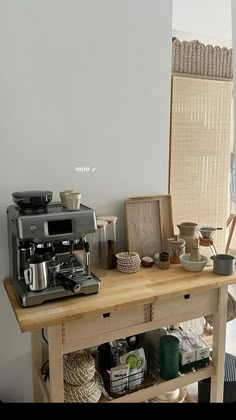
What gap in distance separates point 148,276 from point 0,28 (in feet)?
3.97

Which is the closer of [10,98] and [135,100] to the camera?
[10,98]

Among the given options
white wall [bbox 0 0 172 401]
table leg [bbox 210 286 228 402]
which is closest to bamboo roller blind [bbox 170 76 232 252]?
white wall [bbox 0 0 172 401]

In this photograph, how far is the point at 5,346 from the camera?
1.46 m

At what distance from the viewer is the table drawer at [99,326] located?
1166 millimetres

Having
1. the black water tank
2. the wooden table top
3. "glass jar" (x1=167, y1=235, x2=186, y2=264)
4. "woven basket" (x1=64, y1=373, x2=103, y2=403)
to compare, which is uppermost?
"glass jar" (x1=167, y1=235, x2=186, y2=264)

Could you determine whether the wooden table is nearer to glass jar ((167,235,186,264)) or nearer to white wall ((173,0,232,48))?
glass jar ((167,235,186,264))

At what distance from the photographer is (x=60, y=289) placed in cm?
117

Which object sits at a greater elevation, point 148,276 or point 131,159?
point 131,159

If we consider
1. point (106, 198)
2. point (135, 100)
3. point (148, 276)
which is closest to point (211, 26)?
point (135, 100)

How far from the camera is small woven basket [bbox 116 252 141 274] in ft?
4.83

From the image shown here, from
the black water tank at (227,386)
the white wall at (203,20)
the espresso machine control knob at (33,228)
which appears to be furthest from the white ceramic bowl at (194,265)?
the white wall at (203,20)

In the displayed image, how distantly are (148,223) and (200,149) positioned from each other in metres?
0.74

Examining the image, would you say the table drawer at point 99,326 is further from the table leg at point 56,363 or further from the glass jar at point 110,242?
the glass jar at point 110,242

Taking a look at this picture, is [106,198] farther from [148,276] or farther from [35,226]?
[35,226]
